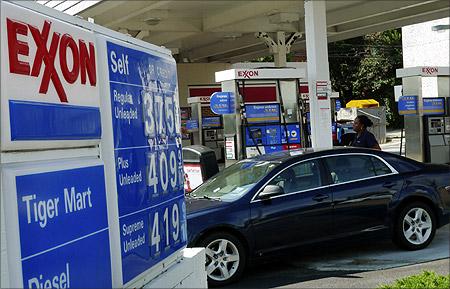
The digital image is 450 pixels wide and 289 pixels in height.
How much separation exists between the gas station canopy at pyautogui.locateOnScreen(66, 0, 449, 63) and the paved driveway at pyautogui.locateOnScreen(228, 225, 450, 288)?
9589 mm

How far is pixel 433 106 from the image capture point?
16.2 meters

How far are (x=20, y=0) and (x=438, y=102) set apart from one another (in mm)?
15534

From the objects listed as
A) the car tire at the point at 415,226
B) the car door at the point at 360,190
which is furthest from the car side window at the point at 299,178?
the car tire at the point at 415,226

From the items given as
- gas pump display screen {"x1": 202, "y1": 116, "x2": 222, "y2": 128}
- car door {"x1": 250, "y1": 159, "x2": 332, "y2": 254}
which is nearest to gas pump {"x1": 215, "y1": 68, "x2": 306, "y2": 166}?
car door {"x1": 250, "y1": 159, "x2": 332, "y2": 254}

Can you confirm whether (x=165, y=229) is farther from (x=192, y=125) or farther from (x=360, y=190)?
(x=192, y=125)

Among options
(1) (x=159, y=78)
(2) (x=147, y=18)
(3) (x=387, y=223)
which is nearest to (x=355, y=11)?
(2) (x=147, y=18)

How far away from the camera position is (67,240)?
2.21 meters

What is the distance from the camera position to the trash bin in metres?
11.2

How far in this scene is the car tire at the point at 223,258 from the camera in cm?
704

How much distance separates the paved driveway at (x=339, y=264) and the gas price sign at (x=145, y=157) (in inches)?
146

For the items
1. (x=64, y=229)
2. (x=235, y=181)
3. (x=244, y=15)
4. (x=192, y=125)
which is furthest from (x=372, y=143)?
(x=192, y=125)

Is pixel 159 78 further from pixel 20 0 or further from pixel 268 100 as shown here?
pixel 268 100

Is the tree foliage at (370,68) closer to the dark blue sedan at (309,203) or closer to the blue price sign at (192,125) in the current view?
the blue price sign at (192,125)

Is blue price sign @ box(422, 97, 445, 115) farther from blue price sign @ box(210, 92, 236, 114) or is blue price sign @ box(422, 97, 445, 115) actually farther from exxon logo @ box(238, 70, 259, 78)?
blue price sign @ box(210, 92, 236, 114)
